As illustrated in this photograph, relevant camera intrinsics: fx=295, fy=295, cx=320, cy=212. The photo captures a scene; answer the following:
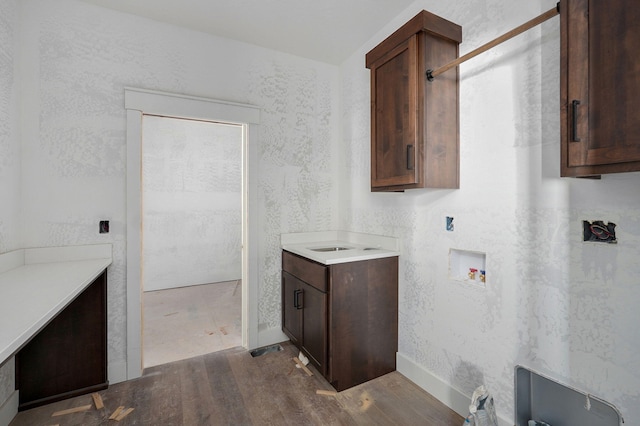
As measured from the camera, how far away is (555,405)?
145 centimetres

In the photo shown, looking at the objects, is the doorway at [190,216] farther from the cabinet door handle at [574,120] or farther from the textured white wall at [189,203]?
the cabinet door handle at [574,120]

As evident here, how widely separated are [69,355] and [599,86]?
328 cm

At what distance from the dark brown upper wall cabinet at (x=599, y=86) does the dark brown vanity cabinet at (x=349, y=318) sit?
1377 mm

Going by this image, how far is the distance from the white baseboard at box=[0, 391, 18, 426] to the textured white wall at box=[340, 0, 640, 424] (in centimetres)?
261

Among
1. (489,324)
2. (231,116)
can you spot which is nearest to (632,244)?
(489,324)

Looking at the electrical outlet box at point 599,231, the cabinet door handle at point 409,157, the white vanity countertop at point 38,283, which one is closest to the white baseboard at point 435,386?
the electrical outlet box at point 599,231

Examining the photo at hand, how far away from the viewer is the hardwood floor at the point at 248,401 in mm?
1833

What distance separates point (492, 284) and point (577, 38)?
1215mm

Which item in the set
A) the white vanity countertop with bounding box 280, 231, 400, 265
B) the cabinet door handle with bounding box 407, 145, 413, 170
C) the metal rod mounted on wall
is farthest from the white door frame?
the metal rod mounted on wall

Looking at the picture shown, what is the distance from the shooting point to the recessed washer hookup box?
1.28 meters

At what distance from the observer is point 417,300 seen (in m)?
2.20

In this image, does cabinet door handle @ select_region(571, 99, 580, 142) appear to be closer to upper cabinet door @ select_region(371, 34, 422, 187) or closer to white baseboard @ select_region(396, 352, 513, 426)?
upper cabinet door @ select_region(371, 34, 422, 187)

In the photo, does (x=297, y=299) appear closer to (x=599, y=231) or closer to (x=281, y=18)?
(x=599, y=231)

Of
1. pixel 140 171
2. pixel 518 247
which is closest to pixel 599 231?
pixel 518 247
